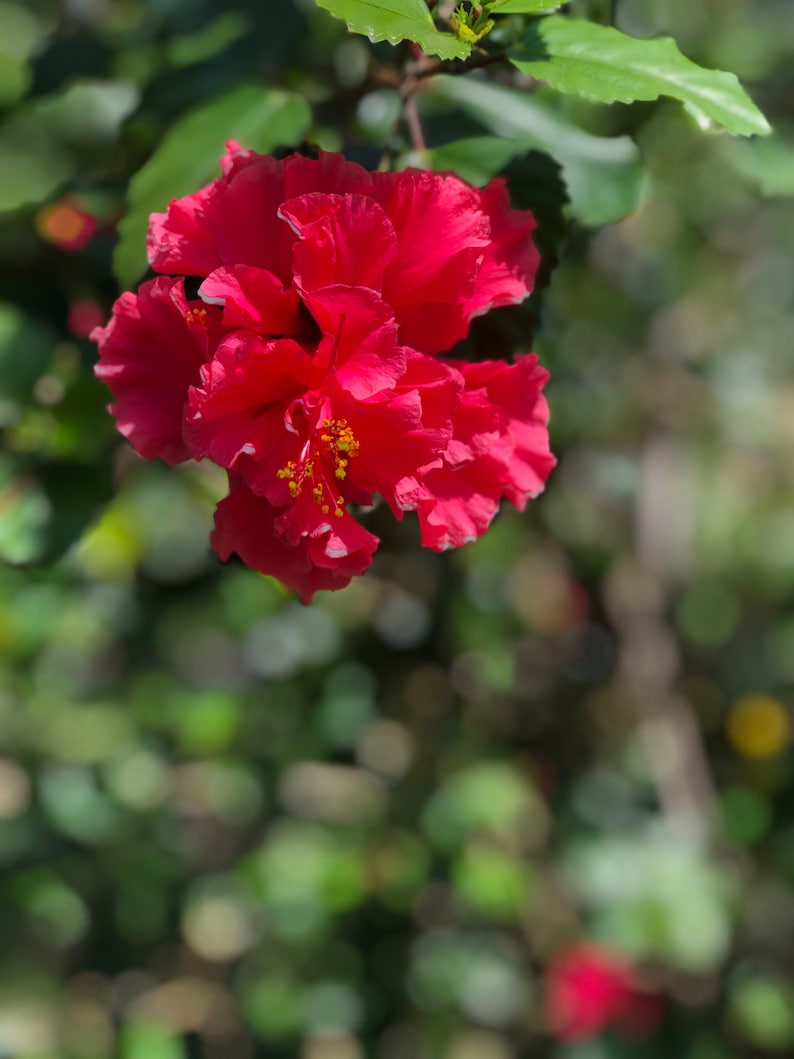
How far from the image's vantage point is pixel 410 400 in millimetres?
669

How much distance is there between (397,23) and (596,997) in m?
1.84

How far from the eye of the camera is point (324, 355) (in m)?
0.69

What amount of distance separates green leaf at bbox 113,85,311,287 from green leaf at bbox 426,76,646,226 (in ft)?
0.53

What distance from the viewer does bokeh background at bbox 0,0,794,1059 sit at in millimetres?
1789

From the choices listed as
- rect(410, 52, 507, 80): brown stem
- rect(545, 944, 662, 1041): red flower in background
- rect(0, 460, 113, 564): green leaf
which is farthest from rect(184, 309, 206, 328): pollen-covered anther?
rect(545, 944, 662, 1041): red flower in background

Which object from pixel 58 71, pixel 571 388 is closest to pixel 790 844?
pixel 571 388

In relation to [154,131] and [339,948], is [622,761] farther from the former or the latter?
[154,131]

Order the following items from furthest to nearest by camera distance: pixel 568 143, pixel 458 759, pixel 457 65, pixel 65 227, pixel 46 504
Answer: pixel 458 759
pixel 65 227
pixel 46 504
pixel 568 143
pixel 457 65

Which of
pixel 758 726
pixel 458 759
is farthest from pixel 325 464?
pixel 758 726

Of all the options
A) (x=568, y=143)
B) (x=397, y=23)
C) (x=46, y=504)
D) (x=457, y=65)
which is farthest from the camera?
(x=46, y=504)

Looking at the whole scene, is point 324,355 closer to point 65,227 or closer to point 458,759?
point 65,227

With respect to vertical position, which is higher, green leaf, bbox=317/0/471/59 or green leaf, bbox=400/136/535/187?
green leaf, bbox=317/0/471/59

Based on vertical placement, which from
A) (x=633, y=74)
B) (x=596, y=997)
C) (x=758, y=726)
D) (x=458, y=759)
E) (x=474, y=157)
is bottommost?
(x=596, y=997)

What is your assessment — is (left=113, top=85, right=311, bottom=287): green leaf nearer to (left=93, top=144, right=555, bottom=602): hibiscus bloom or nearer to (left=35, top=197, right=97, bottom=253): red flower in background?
(left=93, top=144, right=555, bottom=602): hibiscus bloom
